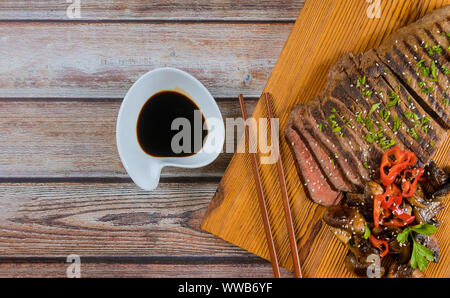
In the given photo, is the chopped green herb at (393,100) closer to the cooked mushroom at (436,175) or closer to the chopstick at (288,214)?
the cooked mushroom at (436,175)

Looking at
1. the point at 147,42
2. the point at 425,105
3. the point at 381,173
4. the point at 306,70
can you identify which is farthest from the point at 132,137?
the point at 425,105

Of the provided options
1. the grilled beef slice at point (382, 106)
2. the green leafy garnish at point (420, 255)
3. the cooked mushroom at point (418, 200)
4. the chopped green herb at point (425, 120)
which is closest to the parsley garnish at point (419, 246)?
the green leafy garnish at point (420, 255)

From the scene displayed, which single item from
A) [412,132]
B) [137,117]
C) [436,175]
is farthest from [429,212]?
[137,117]

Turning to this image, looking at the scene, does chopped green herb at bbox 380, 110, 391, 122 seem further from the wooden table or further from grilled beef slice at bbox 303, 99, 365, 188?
the wooden table

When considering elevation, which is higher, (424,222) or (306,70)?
(306,70)

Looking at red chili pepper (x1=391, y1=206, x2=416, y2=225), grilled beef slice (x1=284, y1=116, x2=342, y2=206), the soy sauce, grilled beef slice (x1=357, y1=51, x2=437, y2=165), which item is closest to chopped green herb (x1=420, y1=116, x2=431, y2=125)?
grilled beef slice (x1=357, y1=51, x2=437, y2=165)

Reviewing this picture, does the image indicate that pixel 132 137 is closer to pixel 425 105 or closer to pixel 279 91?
pixel 279 91
